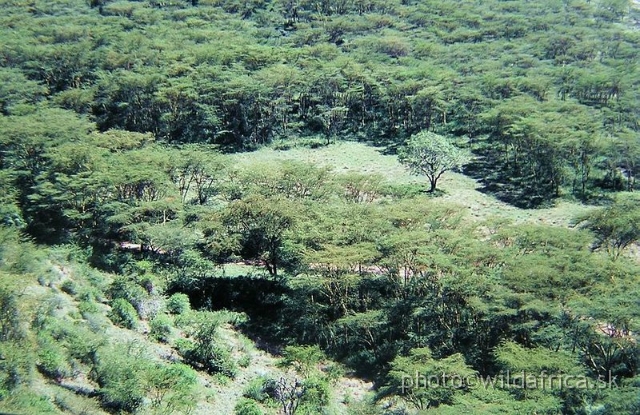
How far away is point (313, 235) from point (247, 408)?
32.9 feet

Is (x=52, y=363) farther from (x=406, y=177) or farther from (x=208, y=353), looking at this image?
(x=406, y=177)

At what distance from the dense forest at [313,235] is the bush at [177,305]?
195 millimetres

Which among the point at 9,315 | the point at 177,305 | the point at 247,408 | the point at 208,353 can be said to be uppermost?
the point at 9,315

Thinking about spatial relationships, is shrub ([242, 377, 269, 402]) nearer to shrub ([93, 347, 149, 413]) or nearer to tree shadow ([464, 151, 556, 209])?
Answer: shrub ([93, 347, 149, 413])

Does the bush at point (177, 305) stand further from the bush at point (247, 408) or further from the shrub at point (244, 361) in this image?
the bush at point (247, 408)

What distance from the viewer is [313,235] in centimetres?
2808

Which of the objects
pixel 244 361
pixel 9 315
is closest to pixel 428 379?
pixel 244 361

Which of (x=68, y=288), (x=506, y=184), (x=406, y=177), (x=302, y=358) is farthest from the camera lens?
(x=406, y=177)

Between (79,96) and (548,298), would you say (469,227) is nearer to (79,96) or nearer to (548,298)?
(548,298)

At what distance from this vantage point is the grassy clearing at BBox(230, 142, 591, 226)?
42.8m

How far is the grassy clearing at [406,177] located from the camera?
4275 cm

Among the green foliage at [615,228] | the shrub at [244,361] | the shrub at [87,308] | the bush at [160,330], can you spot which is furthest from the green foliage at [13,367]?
the green foliage at [615,228]

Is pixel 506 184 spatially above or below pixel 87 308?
below

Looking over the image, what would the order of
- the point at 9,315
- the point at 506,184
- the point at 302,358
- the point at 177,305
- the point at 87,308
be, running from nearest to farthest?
the point at 9,315 < the point at 302,358 < the point at 87,308 < the point at 177,305 < the point at 506,184
